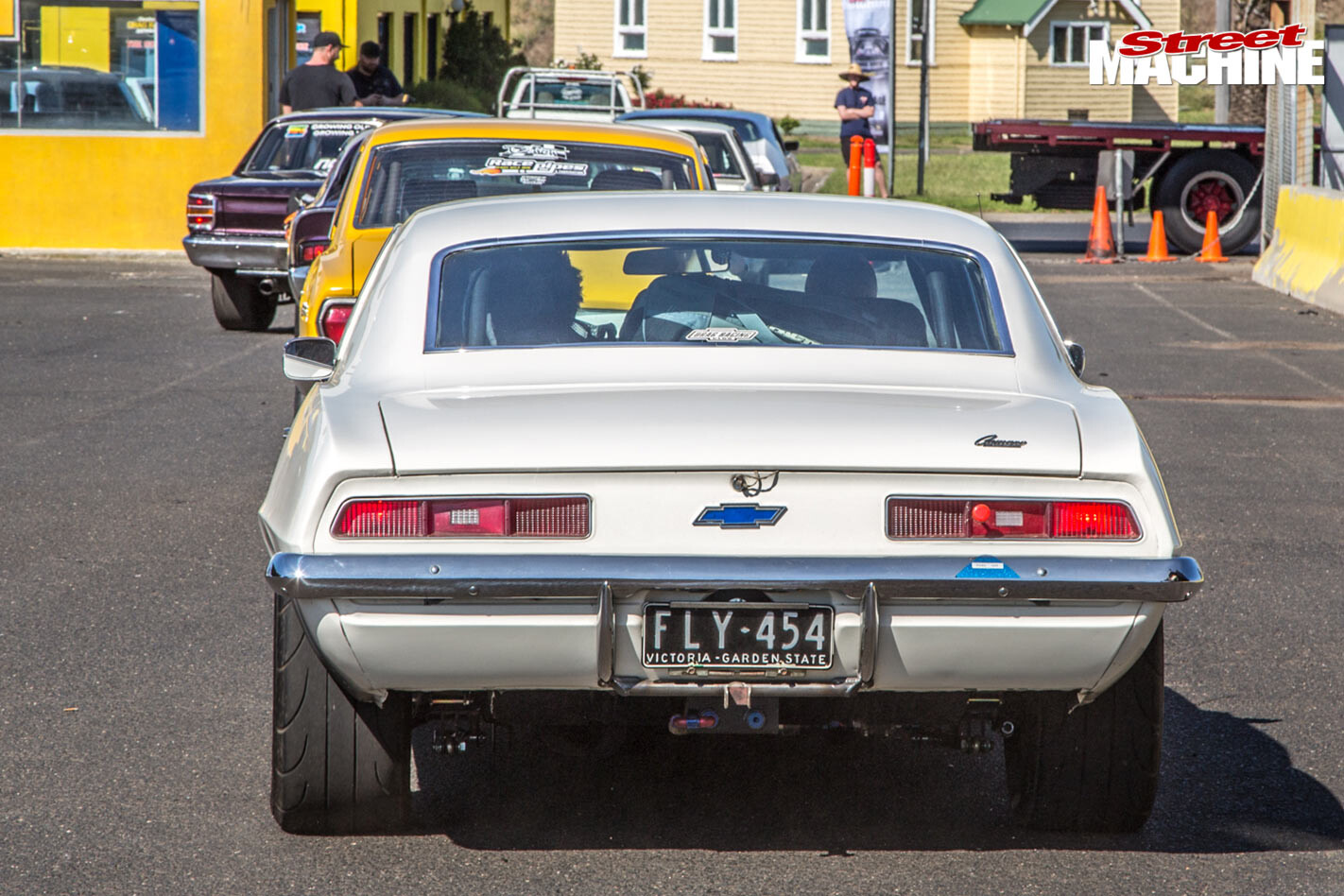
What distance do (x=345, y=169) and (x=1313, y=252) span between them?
948cm

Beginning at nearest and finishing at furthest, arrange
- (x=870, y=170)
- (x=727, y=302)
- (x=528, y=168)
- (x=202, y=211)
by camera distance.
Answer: (x=727, y=302)
(x=528, y=168)
(x=202, y=211)
(x=870, y=170)

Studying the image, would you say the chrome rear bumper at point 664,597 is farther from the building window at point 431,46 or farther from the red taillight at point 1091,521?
the building window at point 431,46

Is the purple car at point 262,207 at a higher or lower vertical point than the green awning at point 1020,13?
lower

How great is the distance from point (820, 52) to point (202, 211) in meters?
37.0

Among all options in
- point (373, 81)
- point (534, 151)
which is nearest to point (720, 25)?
point (373, 81)

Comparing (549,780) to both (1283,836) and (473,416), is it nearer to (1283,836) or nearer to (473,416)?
(473,416)

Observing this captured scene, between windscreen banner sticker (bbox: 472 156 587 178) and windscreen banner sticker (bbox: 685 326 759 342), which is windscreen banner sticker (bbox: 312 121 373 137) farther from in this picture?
windscreen banner sticker (bbox: 685 326 759 342)

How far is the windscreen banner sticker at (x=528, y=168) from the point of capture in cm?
884

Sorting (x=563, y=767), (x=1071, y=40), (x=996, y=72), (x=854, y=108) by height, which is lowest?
(x=563, y=767)

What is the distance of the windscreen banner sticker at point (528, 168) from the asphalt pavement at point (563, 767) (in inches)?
68.9

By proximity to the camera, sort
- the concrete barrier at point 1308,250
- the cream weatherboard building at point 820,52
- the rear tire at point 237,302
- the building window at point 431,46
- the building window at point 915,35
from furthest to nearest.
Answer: the cream weatherboard building at point 820,52 → the building window at point 915,35 → the building window at point 431,46 → the concrete barrier at point 1308,250 → the rear tire at point 237,302

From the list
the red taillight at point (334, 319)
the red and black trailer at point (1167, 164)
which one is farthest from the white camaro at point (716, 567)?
the red and black trailer at point (1167, 164)

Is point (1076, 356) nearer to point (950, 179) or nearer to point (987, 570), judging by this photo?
point (987, 570)

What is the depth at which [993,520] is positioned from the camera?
12.0ft
